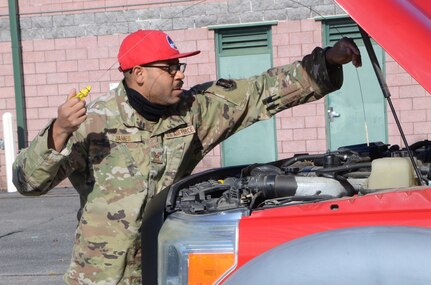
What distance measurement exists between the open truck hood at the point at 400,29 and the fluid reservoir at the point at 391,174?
1.75 ft

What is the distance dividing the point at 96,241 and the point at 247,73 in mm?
10044

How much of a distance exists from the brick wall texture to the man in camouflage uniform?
9065 mm

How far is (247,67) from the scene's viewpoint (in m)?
13.7

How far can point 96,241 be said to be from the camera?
151 inches

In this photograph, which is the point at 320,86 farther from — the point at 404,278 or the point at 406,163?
the point at 404,278

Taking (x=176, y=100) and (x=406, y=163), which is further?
(x=176, y=100)

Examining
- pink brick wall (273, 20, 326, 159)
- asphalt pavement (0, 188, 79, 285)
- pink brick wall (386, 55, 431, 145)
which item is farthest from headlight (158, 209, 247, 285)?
pink brick wall (273, 20, 326, 159)

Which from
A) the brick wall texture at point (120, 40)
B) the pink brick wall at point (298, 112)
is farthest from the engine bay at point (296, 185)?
the pink brick wall at point (298, 112)

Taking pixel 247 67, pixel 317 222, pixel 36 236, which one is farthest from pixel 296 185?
pixel 247 67

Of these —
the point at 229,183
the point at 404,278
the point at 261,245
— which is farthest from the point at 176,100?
the point at 404,278

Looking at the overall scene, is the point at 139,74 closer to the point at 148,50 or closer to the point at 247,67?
the point at 148,50

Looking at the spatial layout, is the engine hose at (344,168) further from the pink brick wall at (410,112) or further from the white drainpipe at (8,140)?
the white drainpipe at (8,140)

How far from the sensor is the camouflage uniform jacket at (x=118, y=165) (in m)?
3.80

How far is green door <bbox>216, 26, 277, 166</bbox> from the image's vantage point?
13.7 meters
